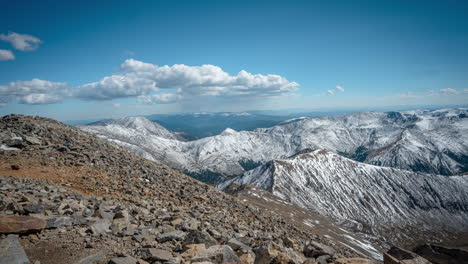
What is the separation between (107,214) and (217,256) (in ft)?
26.3

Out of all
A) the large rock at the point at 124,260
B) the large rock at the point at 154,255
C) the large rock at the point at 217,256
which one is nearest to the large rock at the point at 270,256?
the large rock at the point at 217,256

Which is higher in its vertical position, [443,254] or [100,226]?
[100,226]

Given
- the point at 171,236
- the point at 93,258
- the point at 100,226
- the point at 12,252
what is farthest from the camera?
the point at 171,236

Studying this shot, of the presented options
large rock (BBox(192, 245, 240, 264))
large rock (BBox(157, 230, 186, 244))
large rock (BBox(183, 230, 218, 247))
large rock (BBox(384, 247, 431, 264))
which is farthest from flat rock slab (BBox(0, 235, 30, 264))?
large rock (BBox(384, 247, 431, 264))

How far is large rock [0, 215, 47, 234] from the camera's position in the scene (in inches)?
424

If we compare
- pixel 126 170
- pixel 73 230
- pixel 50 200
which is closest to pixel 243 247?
pixel 73 230

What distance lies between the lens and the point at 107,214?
49.2 feet

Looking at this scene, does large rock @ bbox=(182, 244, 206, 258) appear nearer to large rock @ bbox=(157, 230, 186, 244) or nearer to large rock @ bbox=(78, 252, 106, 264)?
large rock @ bbox=(157, 230, 186, 244)

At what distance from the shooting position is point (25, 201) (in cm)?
1427

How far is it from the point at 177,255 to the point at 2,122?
35674 millimetres

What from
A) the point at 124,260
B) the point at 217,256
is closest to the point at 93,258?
the point at 124,260

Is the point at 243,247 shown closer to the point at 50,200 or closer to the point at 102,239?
the point at 102,239

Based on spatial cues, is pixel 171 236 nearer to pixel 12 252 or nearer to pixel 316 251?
pixel 12 252

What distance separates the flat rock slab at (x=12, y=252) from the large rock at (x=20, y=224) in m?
0.73
